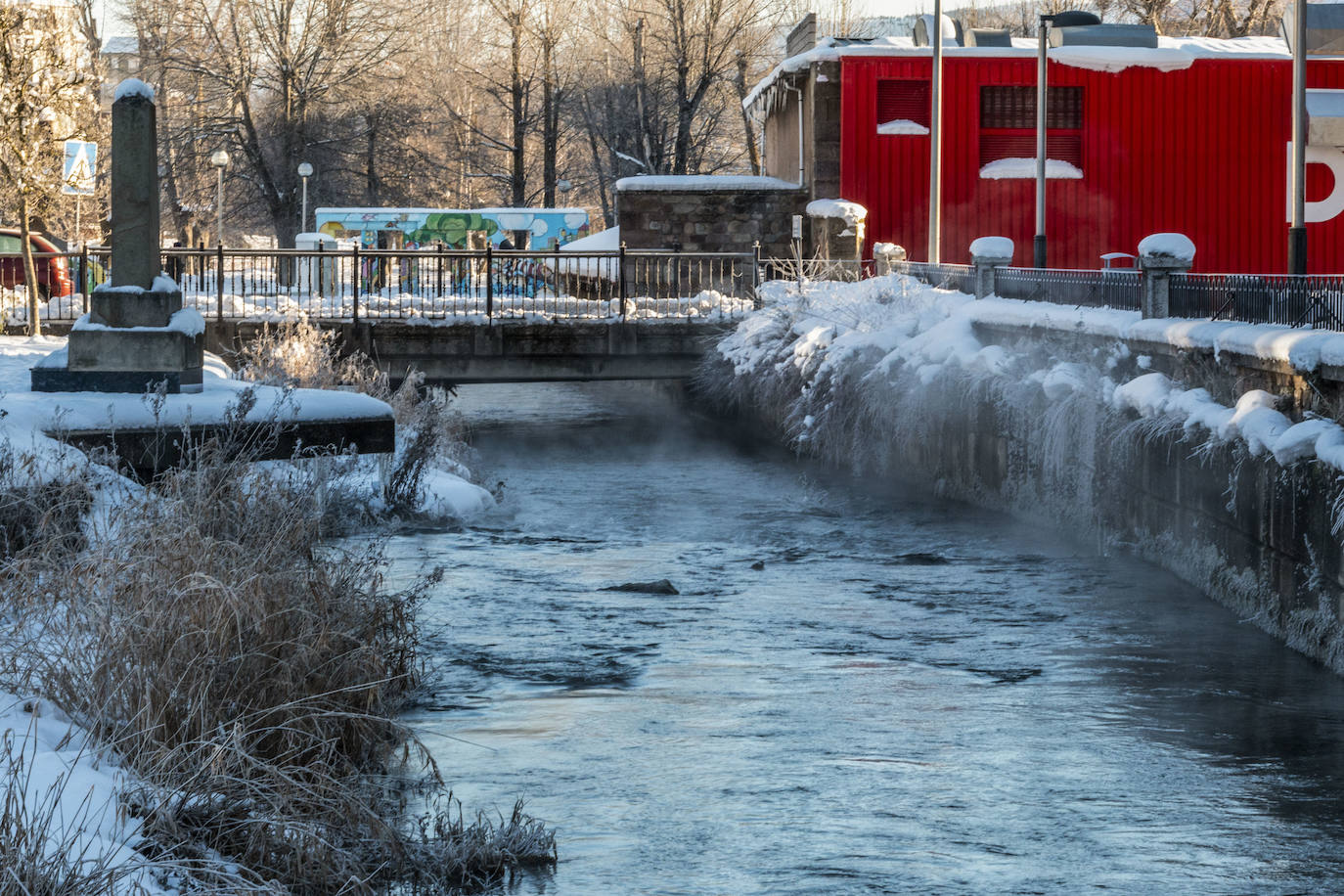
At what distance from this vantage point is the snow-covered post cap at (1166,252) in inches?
564

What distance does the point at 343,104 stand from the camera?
5038 cm

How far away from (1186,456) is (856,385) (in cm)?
713

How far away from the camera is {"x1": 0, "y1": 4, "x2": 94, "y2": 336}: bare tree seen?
76.9 feet

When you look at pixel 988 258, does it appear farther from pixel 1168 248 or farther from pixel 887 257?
pixel 1168 248

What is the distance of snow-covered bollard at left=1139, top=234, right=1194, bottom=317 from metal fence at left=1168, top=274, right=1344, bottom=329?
72 millimetres

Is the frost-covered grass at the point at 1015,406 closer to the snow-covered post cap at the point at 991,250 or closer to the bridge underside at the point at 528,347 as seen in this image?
the snow-covered post cap at the point at 991,250

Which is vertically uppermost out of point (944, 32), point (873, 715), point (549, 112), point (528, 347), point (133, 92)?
point (549, 112)

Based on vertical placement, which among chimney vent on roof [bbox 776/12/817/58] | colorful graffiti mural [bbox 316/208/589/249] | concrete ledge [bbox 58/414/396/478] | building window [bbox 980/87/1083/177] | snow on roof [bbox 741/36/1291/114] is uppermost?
chimney vent on roof [bbox 776/12/817/58]

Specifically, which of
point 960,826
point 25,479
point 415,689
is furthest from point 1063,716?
point 25,479

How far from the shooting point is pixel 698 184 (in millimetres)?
31750

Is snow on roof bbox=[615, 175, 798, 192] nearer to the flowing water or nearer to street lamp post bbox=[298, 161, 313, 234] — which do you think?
street lamp post bbox=[298, 161, 313, 234]

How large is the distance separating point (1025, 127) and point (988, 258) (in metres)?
12.9

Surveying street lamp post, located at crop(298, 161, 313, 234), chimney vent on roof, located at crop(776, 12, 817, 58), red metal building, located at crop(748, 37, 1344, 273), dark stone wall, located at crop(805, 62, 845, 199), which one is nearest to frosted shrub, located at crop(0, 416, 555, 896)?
dark stone wall, located at crop(805, 62, 845, 199)

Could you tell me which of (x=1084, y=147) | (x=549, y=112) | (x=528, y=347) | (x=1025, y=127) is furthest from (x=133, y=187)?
(x=549, y=112)
